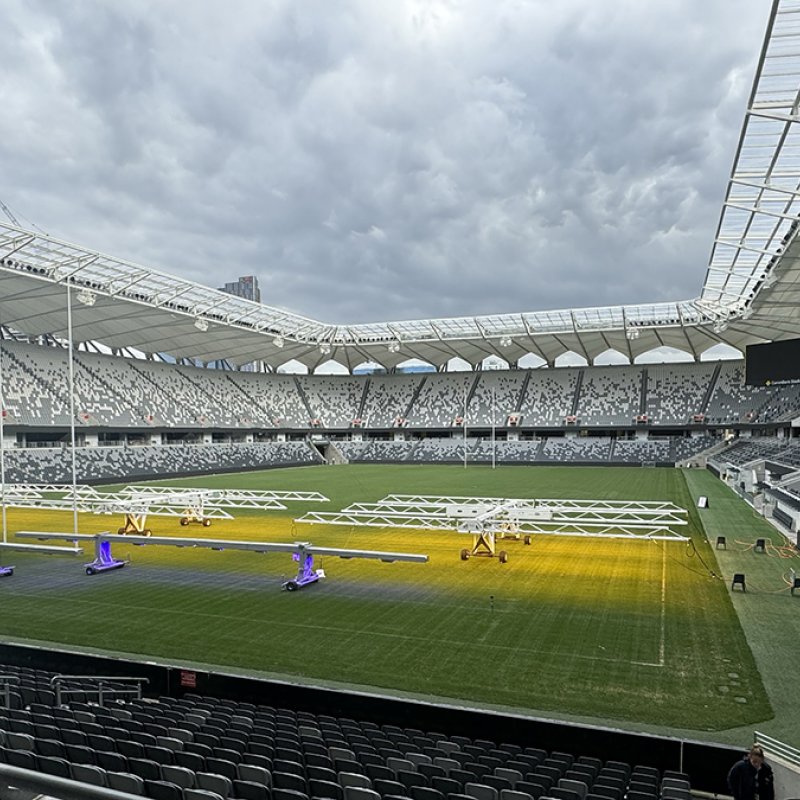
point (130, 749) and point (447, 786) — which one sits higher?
point (130, 749)

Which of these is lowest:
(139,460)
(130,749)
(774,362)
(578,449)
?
(130,749)

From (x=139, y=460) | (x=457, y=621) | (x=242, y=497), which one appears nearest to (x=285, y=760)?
(x=457, y=621)

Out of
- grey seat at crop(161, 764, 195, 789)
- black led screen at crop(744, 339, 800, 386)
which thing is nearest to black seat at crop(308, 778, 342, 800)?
grey seat at crop(161, 764, 195, 789)

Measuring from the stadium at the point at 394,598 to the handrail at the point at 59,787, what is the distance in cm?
2

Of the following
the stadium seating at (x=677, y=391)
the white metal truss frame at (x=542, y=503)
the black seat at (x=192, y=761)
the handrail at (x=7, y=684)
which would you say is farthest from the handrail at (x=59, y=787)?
the stadium seating at (x=677, y=391)

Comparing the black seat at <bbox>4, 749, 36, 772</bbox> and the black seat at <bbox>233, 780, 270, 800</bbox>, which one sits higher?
the black seat at <bbox>4, 749, 36, 772</bbox>

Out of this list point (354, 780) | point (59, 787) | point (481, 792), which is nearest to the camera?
point (59, 787)

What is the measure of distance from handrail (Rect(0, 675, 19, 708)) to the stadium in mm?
52

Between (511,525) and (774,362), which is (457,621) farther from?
(774,362)

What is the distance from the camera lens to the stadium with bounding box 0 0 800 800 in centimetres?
711

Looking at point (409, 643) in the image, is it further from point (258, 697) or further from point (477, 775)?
point (477, 775)

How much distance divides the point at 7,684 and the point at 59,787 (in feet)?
27.9

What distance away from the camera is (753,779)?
690cm

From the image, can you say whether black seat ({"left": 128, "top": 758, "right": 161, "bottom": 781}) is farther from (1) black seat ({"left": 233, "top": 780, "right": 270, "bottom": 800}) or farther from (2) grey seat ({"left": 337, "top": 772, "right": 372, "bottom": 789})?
(2) grey seat ({"left": 337, "top": 772, "right": 372, "bottom": 789})
